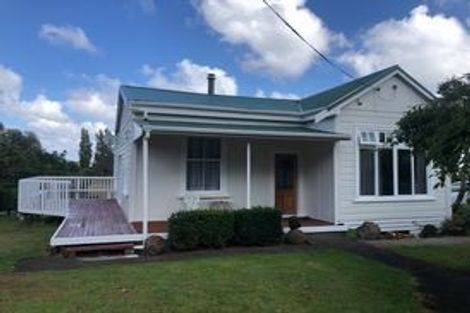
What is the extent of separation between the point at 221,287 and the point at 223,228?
4.46 meters

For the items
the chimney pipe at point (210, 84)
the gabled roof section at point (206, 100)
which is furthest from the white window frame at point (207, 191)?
the chimney pipe at point (210, 84)

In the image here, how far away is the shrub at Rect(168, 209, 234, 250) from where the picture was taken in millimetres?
11867

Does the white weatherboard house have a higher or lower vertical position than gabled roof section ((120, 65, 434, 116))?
lower

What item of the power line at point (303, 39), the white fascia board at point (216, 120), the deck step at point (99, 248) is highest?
the power line at point (303, 39)

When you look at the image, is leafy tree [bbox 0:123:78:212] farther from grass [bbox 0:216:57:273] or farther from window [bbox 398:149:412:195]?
window [bbox 398:149:412:195]

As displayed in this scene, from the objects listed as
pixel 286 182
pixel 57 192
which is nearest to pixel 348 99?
pixel 286 182

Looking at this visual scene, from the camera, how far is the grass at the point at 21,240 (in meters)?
11.3

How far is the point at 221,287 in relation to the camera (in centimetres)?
777

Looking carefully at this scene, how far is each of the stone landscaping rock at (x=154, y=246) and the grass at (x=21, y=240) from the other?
2.53 meters

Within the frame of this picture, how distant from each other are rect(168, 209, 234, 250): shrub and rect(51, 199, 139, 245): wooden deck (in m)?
1.05

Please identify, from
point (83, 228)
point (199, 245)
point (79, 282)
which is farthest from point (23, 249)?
point (79, 282)

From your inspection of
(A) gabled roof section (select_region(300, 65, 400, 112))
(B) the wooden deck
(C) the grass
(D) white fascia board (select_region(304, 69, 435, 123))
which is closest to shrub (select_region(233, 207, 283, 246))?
(B) the wooden deck

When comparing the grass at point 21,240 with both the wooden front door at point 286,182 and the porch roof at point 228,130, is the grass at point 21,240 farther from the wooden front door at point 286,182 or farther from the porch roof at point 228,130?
the wooden front door at point 286,182

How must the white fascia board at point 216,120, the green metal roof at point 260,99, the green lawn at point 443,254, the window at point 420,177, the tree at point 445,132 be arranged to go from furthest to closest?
the window at point 420,177
the green metal roof at point 260,99
the white fascia board at point 216,120
the green lawn at point 443,254
the tree at point 445,132
